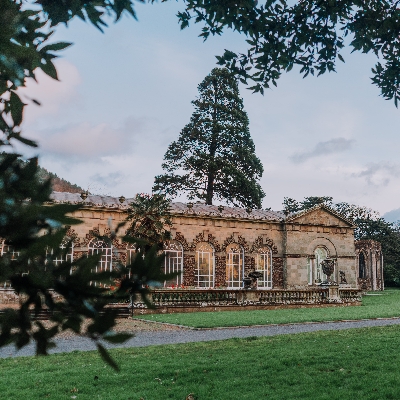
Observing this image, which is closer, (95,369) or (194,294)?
(95,369)

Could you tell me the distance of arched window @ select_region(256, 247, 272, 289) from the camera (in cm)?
2858

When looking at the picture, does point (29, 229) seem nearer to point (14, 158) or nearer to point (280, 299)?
point (14, 158)

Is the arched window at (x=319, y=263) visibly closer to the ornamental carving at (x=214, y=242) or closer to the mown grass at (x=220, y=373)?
the ornamental carving at (x=214, y=242)

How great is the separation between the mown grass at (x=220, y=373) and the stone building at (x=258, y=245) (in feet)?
55.1

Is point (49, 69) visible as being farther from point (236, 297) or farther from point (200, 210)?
point (200, 210)

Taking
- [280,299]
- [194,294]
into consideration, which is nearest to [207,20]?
[194,294]

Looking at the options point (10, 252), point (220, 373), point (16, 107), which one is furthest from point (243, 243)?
point (10, 252)

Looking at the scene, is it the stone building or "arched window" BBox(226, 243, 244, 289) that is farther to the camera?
"arched window" BBox(226, 243, 244, 289)

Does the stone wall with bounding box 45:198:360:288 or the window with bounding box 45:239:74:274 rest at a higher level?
the stone wall with bounding box 45:198:360:288

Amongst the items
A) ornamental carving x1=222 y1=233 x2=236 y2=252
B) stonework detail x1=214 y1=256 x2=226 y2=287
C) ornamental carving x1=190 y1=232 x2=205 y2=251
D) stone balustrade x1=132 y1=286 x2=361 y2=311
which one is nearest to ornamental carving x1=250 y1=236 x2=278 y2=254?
ornamental carving x1=222 y1=233 x2=236 y2=252

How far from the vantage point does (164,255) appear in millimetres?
1141

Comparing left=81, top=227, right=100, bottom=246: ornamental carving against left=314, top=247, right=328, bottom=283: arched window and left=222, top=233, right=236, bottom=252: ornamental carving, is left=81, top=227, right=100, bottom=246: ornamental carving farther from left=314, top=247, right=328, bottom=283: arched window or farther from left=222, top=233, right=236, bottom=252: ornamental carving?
left=314, top=247, right=328, bottom=283: arched window

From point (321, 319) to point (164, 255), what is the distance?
15.1 meters

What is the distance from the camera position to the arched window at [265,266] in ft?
93.8
